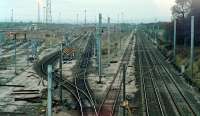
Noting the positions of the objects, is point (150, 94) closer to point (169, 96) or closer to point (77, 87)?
point (169, 96)

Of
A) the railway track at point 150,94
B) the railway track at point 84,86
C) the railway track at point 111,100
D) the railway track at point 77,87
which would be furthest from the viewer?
the railway track at point 77,87

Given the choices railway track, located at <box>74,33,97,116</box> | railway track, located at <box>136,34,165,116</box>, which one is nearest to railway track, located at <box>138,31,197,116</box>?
railway track, located at <box>136,34,165,116</box>

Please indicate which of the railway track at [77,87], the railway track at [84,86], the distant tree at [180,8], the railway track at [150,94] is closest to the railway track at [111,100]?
the railway track at [84,86]

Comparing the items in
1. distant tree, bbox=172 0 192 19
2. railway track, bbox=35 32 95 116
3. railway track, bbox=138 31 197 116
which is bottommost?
railway track, bbox=138 31 197 116

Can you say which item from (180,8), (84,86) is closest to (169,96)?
(84,86)

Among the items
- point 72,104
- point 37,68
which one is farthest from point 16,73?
point 72,104

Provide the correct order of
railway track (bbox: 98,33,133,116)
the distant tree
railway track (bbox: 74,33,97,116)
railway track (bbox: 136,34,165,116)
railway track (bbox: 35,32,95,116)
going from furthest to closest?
the distant tree, railway track (bbox: 35,32,95,116), railway track (bbox: 74,33,97,116), railway track (bbox: 136,34,165,116), railway track (bbox: 98,33,133,116)

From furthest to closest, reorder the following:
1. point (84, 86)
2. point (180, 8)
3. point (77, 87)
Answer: point (180, 8)
point (84, 86)
point (77, 87)

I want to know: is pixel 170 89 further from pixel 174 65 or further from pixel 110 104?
pixel 174 65

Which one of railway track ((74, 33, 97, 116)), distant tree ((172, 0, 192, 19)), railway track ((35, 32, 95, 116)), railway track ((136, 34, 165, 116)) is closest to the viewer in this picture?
railway track ((136, 34, 165, 116))

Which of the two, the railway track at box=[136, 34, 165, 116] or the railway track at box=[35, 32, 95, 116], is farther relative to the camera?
the railway track at box=[35, 32, 95, 116]

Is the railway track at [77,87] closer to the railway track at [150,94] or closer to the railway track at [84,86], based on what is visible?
the railway track at [84,86]

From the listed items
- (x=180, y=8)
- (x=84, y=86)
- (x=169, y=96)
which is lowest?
(x=169, y=96)

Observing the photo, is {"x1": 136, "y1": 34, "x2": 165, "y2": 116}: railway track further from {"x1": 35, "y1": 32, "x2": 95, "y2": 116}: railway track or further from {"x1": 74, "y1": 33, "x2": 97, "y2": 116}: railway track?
{"x1": 35, "y1": 32, "x2": 95, "y2": 116}: railway track
